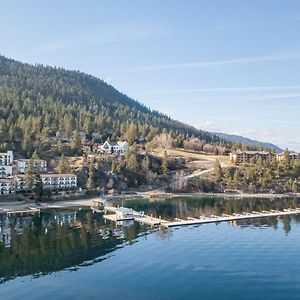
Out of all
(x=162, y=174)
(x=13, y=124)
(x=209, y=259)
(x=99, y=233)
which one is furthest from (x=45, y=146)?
(x=209, y=259)

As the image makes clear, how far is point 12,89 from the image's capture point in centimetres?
14675

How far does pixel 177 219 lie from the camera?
65.8 m

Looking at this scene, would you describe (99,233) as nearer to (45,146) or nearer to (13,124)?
(45,146)

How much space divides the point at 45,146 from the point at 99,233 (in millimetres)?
59103

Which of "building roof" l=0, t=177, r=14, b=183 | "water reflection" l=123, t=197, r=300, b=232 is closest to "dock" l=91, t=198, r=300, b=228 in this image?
"water reflection" l=123, t=197, r=300, b=232

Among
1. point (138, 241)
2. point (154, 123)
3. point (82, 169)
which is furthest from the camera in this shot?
point (154, 123)

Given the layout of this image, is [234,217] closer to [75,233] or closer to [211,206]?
[211,206]

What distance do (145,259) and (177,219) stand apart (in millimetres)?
23543

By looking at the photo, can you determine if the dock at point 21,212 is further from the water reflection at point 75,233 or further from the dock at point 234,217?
the dock at point 234,217

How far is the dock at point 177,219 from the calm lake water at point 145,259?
2.27 m

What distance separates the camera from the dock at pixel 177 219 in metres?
62.7

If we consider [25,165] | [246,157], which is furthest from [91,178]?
[246,157]

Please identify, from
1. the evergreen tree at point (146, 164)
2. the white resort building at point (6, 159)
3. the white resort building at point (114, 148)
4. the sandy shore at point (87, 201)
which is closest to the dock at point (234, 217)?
the sandy shore at point (87, 201)

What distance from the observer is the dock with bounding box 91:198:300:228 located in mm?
62725
